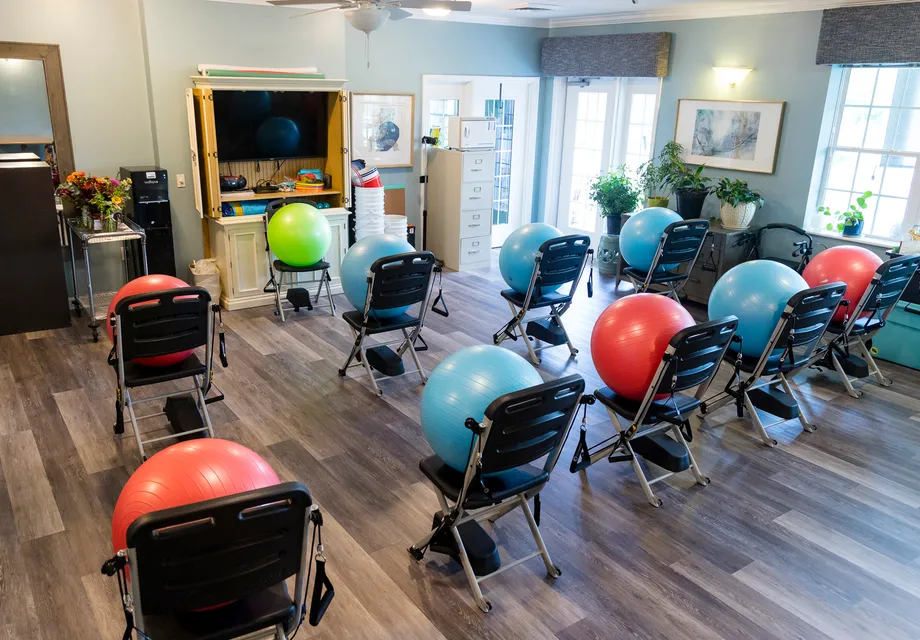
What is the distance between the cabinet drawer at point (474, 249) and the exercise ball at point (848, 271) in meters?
3.73

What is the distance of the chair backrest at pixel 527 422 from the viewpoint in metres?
2.42

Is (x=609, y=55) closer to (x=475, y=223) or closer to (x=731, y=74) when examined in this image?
(x=731, y=74)

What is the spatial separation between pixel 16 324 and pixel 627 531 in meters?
4.80

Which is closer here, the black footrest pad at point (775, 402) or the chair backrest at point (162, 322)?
the chair backrest at point (162, 322)

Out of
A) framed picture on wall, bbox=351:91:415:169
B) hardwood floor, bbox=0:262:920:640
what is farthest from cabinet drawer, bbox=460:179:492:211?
hardwood floor, bbox=0:262:920:640

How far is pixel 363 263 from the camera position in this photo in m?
4.50

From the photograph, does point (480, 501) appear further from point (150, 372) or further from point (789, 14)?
point (789, 14)

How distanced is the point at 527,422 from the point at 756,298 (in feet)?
6.82

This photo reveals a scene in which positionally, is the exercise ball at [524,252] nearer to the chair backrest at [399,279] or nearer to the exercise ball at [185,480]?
the chair backrest at [399,279]

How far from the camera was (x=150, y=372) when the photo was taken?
11.7ft

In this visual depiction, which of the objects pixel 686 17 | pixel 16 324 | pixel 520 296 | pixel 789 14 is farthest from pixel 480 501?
pixel 686 17

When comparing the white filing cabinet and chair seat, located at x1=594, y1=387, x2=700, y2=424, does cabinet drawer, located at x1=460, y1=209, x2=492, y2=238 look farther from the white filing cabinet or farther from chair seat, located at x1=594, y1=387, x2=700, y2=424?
chair seat, located at x1=594, y1=387, x2=700, y2=424

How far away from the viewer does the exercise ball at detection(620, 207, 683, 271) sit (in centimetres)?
581

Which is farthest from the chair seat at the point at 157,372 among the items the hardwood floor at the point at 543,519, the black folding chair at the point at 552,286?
the black folding chair at the point at 552,286
